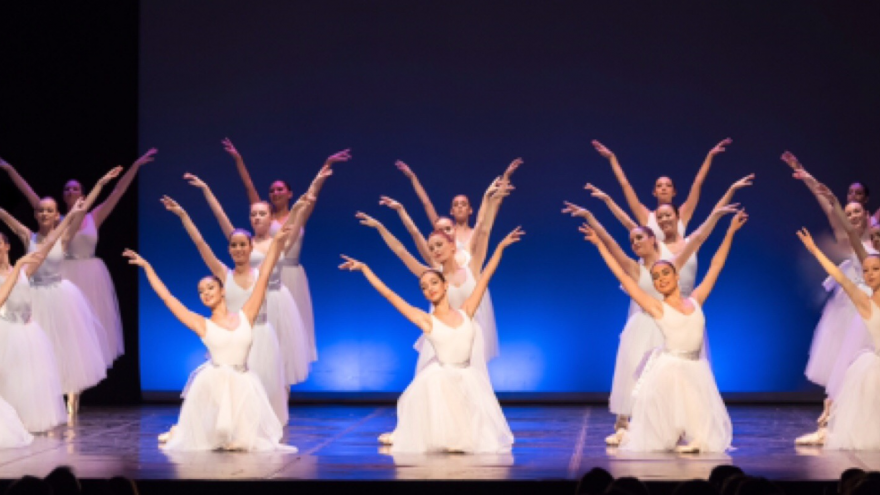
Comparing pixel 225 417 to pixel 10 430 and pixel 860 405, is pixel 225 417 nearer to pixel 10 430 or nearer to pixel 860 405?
pixel 10 430

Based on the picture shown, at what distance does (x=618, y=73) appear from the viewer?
984 cm

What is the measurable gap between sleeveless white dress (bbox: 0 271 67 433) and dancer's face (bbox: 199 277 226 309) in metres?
1.28

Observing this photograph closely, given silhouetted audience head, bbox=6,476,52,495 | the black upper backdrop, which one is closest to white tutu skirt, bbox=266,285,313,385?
the black upper backdrop

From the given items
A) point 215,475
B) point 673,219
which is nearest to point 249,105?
point 673,219

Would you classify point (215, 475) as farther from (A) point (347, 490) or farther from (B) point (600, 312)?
(B) point (600, 312)

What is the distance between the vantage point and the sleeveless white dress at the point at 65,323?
8.41 m

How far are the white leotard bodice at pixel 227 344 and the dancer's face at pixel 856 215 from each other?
357cm

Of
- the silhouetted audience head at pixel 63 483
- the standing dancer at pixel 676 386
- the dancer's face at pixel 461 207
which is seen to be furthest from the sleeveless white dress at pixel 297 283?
the silhouetted audience head at pixel 63 483

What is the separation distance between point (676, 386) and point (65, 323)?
12.6 feet

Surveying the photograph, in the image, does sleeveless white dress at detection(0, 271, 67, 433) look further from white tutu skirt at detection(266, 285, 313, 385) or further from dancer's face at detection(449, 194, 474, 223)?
dancer's face at detection(449, 194, 474, 223)

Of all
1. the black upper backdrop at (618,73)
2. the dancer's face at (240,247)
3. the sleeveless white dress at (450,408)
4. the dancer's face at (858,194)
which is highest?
the black upper backdrop at (618,73)

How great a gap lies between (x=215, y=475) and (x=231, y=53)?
205 inches

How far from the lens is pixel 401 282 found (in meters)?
10.1

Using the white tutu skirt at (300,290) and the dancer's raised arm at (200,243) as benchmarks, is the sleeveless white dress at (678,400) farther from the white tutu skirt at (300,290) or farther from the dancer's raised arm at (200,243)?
the white tutu skirt at (300,290)
